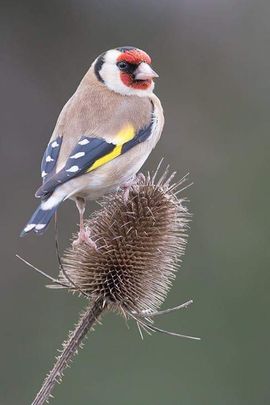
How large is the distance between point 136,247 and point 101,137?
55cm

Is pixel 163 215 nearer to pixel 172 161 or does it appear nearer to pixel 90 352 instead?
pixel 90 352

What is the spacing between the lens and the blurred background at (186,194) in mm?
8828

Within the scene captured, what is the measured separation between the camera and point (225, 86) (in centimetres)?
1105

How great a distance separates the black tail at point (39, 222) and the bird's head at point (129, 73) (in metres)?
0.96

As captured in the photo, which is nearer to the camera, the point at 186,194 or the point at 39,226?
the point at 39,226

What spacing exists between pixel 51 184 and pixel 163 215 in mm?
614

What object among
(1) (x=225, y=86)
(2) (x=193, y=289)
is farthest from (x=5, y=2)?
(2) (x=193, y=289)

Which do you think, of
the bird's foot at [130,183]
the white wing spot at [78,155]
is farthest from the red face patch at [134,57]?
the white wing spot at [78,155]

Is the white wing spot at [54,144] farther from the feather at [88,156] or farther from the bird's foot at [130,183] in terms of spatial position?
the bird's foot at [130,183]

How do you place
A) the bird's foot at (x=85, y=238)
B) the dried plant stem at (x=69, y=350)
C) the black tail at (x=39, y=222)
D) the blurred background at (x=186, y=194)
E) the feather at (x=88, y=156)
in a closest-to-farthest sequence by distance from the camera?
1. the dried plant stem at (x=69, y=350)
2. the black tail at (x=39, y=222)
3. the feather at (x=88, y=156)
4. the bird's foot at (x=85, y=238)
5. the blurred background at (x=186, y=194)

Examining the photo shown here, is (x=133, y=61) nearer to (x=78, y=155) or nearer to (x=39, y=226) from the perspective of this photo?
(x=78, y=155)

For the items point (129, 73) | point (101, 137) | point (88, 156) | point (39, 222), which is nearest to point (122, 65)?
point (129, 73)

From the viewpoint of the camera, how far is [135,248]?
5.28m

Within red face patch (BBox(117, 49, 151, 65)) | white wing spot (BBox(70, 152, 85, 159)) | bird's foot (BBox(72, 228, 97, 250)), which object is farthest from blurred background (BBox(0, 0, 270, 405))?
white wing spot (BBox(70, 152, 85, 159))
